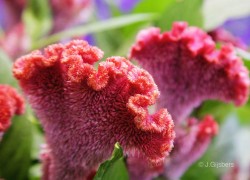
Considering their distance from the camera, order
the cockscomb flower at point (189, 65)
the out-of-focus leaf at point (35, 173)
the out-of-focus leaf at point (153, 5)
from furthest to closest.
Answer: the out-of-focus leaf at point (153, 5)
the out-of-focus leaf at point (35, 173)
the cockscomb flower at point (189, 65)

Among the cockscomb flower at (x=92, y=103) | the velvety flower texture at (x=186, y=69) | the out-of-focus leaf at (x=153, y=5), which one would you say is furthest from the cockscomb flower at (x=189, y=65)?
the out-of-focus leaf at (x=153, y=5)

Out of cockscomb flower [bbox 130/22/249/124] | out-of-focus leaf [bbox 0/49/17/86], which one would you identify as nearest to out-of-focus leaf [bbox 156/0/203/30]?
cockscomb flower [bbox 130/22/249/124]

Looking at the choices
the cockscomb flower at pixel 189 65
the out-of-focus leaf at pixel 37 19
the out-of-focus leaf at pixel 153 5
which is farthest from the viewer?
the out-of-focus leaf at pixel 37 19

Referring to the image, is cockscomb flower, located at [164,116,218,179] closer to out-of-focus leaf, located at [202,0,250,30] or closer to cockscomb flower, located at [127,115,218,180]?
cockscomb flower, located at [127,115,218,180]

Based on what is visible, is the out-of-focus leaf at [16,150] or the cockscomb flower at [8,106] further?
the out-of-focus leaf at [16,150]

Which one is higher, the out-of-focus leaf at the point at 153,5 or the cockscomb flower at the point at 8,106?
the out-of-focus leaf at the point at 153,5

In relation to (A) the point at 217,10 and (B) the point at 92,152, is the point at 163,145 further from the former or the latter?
(A) the point at 217,10

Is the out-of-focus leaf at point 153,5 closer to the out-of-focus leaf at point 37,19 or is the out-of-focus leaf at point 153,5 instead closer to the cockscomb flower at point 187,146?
the out-of-focus leaf at point 37,19
